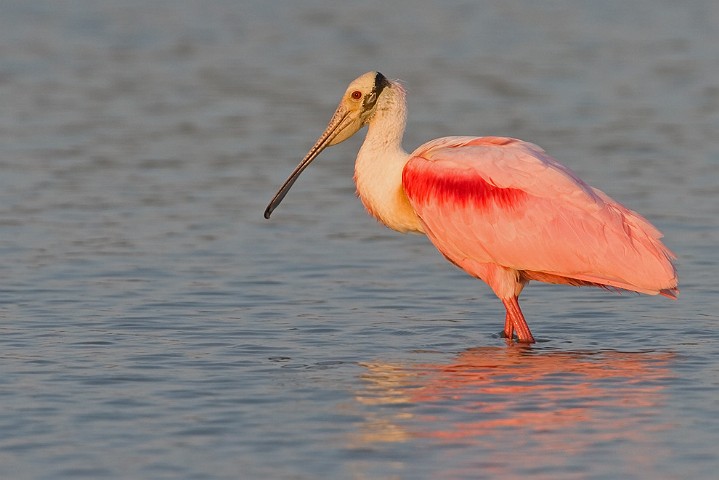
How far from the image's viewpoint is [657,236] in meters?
11.4

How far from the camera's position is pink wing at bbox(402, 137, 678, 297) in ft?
37.2

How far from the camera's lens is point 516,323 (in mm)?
11422

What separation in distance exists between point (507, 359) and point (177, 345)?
2122mm

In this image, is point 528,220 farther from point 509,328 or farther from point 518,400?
point 518,400

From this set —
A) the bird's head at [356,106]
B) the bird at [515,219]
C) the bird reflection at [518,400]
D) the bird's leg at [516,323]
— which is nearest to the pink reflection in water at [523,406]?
the bird reflection at [518,400]

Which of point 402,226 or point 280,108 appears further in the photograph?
point 280,108

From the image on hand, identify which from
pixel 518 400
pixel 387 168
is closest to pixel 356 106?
pixel 387 168

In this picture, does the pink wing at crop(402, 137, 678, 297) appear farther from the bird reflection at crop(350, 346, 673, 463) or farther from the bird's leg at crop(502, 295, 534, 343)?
the bird reflection at crop(350, 346, 673, 463)

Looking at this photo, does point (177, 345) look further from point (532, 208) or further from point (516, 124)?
point (516, 124)

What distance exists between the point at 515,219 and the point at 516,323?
72 centimetres

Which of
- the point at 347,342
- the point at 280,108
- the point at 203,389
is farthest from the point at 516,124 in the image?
the point at 203,389

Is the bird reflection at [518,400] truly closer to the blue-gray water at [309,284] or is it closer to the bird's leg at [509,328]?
the blue-gray water at [309,284]

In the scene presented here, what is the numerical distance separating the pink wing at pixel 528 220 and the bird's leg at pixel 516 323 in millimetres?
270

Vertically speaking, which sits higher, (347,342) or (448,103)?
(448,103)
